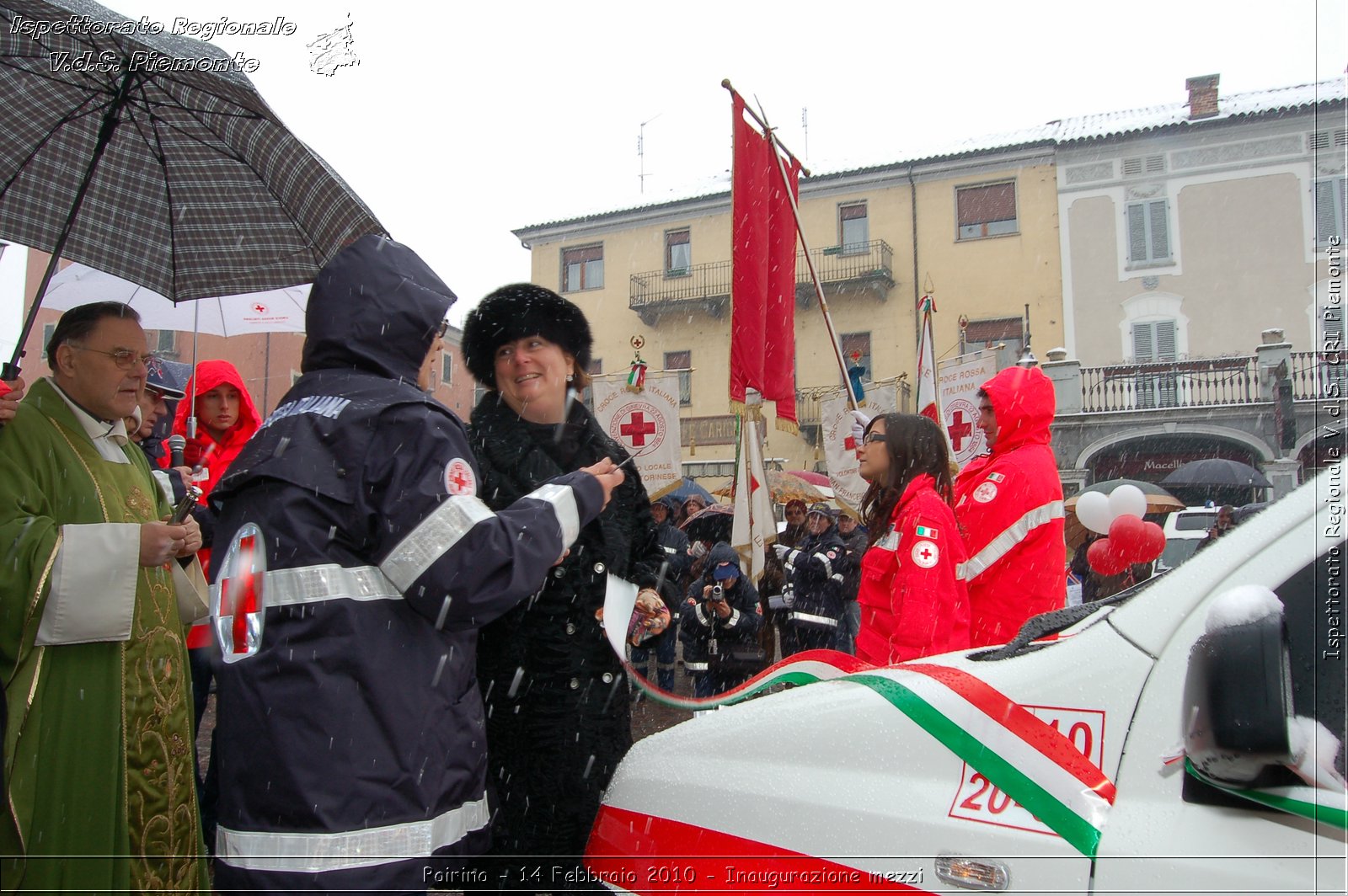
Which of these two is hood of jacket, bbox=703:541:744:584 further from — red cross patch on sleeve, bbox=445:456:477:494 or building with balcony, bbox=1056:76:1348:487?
building with balcony, bbox=1056:76:1348:487

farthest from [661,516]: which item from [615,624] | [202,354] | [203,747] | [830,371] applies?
[202,354]

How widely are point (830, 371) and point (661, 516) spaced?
1700cm

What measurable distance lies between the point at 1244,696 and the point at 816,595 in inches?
225

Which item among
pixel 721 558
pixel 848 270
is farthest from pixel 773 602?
pixel 848 270

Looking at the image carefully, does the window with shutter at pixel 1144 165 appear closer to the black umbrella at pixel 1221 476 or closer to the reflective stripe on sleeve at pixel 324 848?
the black umbrella at pixel 1221 476

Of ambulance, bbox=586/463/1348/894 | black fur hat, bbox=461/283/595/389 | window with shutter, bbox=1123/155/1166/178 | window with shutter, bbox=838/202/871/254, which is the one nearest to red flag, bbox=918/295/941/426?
black fur hat, bbox=461/283/595/389

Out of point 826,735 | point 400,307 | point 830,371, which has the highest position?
point 830,371

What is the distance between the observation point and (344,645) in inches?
62.6

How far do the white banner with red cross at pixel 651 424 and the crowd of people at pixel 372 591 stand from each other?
16.0 feet

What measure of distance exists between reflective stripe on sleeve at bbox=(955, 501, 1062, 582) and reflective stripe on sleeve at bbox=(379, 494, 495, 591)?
2132 mm

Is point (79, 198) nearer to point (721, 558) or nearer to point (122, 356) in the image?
point (122, 356)

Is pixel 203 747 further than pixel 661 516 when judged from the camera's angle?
No

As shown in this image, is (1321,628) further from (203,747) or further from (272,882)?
(203,747)

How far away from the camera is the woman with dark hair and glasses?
2791mm
